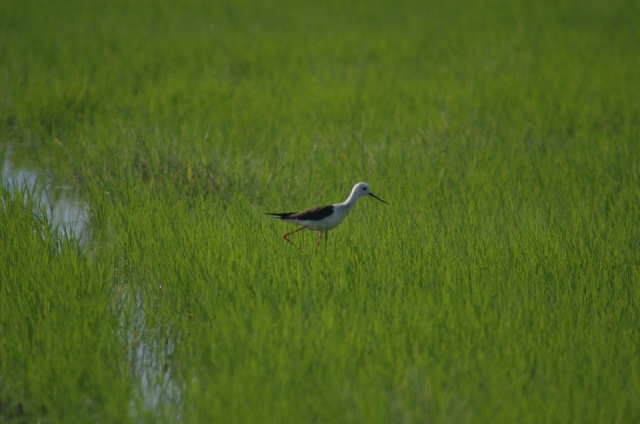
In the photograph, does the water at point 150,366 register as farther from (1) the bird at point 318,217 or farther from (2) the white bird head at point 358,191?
(2) the white bird head at point 358,191

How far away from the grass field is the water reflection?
10cm

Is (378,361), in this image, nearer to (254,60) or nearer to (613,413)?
(613,413)

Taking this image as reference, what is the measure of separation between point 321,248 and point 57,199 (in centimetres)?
297

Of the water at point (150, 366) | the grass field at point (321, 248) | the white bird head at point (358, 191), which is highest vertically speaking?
the white bird head at point (358, 191)

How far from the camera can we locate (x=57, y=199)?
6871mm

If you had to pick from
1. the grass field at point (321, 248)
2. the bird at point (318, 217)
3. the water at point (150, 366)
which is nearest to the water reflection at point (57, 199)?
the grass field at point (321, 248)

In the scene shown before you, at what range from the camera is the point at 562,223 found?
18.6 feet

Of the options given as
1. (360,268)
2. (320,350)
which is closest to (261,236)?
(360,268)

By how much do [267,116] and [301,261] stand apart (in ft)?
14.4

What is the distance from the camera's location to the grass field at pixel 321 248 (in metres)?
3.42

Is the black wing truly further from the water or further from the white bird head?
the water

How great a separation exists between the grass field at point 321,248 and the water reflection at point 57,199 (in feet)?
0.33

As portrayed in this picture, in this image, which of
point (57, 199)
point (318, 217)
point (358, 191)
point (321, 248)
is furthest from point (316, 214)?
point (57, 199)

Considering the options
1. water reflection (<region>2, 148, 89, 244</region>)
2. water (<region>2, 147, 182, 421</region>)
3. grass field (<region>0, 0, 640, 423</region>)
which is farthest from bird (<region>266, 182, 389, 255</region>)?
water reflection (<region>2, 148, 89, 244</region>)
